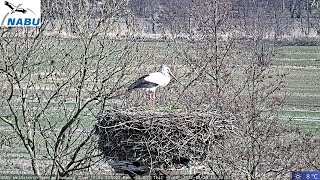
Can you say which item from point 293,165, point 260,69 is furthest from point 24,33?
point 260,69

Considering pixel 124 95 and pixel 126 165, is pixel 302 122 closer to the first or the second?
pixel 124 95

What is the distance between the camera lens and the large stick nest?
9.03 meters

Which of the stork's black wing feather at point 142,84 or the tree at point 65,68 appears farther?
the tree at point 65,68

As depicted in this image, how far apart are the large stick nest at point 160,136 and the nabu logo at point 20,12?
2.95 metres

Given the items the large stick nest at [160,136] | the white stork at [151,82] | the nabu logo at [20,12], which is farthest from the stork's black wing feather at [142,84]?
the nabu logo at [20,12]

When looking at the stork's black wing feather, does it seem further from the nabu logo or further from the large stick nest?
the nabu logo

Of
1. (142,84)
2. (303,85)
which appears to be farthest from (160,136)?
(303,85)

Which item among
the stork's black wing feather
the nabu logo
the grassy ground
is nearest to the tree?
the nabu logo

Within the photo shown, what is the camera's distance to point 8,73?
34.5ft

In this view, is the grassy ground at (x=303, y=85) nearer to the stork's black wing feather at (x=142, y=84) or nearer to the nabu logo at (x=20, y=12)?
the nabu logo at (x=20, y=12)

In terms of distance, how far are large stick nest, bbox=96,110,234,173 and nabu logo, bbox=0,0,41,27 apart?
9.67 ft

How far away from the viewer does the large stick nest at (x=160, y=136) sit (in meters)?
9.03

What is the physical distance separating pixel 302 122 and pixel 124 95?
17.4 meters

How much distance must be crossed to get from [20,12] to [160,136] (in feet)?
15.6
